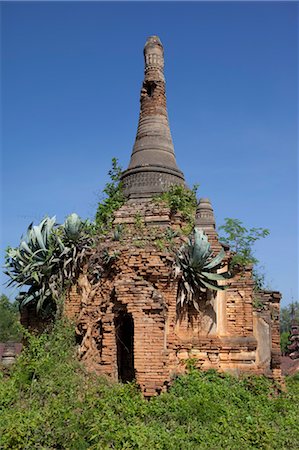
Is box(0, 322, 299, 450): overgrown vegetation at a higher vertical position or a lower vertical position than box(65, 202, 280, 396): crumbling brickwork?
lower

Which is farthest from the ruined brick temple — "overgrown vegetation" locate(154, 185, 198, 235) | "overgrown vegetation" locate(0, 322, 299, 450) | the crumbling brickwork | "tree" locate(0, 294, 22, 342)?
"tree" locate(0, 294, 22, 342)

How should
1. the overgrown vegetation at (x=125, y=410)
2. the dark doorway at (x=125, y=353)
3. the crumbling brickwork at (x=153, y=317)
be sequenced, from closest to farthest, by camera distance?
the overgrown vegetation at (x=125, y=410)
the crumbling brickwork at (x=153, y=317)
the dark doorway at (x=125, y=353)

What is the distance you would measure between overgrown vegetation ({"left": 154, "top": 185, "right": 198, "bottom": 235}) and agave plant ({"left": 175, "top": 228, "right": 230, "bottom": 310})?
143 cm

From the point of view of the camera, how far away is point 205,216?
10.7 metres

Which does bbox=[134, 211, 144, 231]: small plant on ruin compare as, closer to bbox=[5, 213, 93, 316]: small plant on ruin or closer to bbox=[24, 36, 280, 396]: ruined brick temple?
bbox=[24, 36, 280, 396]: ruined brick temple

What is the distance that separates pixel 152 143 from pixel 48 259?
4.23m

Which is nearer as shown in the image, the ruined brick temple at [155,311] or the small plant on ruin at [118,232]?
the ruined brick temple at [155,311]

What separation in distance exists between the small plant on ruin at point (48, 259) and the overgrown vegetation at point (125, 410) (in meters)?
0.90

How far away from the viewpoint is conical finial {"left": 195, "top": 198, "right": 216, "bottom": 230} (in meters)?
10.6

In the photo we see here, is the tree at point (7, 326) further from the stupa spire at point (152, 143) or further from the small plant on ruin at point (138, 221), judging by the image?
the small plant on ruin at point (138, 221)

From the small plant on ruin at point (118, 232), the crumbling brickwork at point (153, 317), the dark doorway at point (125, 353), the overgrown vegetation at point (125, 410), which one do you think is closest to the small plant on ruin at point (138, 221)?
the crumbling brickwork at point (153, 317)

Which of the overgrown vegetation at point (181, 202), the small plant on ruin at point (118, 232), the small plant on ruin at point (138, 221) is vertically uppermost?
the overgrown vegetation at point (181, 202)

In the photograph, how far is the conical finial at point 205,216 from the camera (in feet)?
34.7

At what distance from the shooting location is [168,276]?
8633 millimetres
